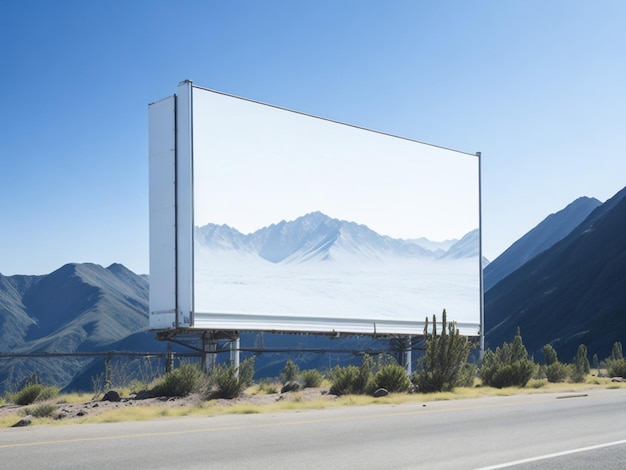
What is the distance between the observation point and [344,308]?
A: 977 inches

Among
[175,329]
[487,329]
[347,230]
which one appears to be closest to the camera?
[175,329]

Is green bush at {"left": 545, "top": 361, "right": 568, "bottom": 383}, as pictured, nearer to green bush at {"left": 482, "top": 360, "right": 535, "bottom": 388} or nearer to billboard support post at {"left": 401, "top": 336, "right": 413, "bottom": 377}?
green bush at {"left": 482, "top": 360, "right": 535, "bottom": 388}

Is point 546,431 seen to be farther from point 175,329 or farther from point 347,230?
point 347,230

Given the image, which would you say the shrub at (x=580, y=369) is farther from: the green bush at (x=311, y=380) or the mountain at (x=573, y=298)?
the mountain at (x=573, y=298)

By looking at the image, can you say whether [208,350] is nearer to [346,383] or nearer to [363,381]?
[346,383]

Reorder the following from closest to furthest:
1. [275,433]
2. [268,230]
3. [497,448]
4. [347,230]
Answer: [497,448] < [275,433] < [268,230] < [347,230]

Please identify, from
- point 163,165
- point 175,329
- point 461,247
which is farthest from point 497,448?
point 461,247

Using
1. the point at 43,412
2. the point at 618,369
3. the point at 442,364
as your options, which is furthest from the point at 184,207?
the point at 618,369

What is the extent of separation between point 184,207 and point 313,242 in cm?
Answer: 488

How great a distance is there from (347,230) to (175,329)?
23.7 feet

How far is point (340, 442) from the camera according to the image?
1041cm

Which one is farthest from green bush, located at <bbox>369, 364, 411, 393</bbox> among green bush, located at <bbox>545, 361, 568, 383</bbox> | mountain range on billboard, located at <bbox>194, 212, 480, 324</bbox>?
green bush, located at <bbox>545, 361, 568, 383</bbox>

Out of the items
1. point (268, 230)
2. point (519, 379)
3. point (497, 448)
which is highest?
point (268, 230)

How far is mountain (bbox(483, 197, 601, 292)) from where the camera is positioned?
614 feet
